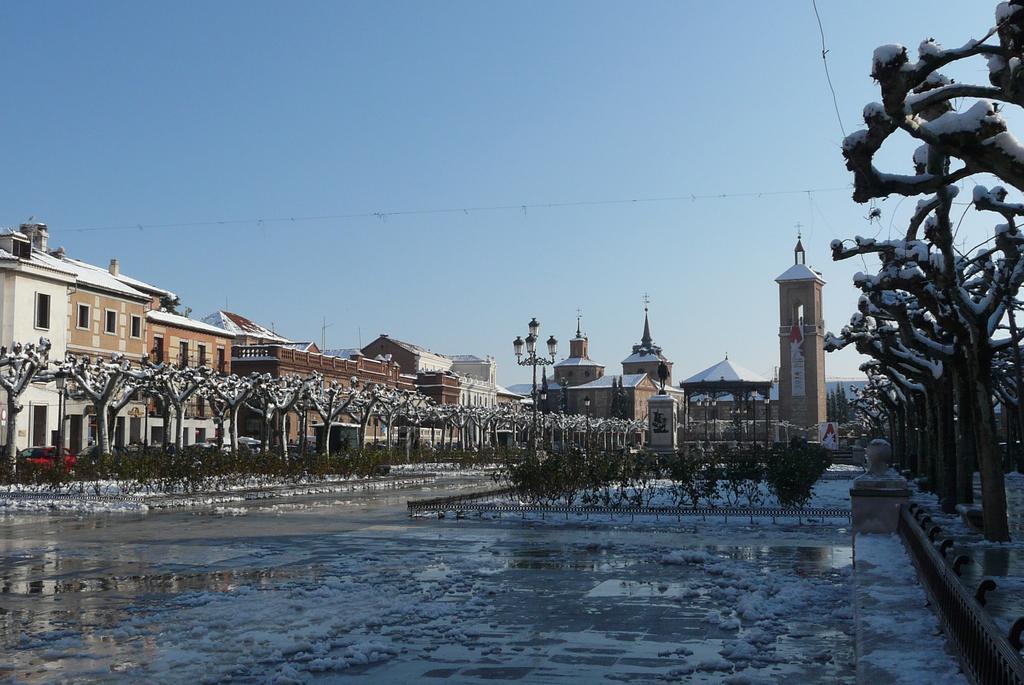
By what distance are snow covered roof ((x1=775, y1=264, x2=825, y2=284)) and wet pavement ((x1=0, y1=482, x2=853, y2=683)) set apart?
273ft

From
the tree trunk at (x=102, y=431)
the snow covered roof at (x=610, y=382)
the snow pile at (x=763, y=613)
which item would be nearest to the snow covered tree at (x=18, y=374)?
the tree trunk at (x=102, y=431)

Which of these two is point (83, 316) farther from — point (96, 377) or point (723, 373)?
point (723, 373)

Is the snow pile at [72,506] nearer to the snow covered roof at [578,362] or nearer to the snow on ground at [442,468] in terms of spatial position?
the snow on ground at [442,468]

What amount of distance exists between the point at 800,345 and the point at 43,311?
6982 cm

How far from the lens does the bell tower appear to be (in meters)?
95.8

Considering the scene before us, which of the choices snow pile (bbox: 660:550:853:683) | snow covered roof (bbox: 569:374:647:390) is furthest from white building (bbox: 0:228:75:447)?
snow covered roof (bbox: 569:374:647:390)

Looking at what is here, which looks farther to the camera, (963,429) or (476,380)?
(476,380)

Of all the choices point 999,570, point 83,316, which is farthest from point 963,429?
point 83,316

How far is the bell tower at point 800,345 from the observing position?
3772 inches

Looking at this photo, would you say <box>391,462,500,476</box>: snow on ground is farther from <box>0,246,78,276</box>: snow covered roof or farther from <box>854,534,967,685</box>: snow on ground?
<box>854,534,967,685</box>: snow on ground

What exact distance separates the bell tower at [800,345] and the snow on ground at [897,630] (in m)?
88.6

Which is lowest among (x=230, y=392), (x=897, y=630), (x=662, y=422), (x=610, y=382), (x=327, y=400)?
(x=897, y=630)

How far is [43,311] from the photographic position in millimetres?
44719

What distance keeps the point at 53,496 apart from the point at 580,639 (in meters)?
19.5
